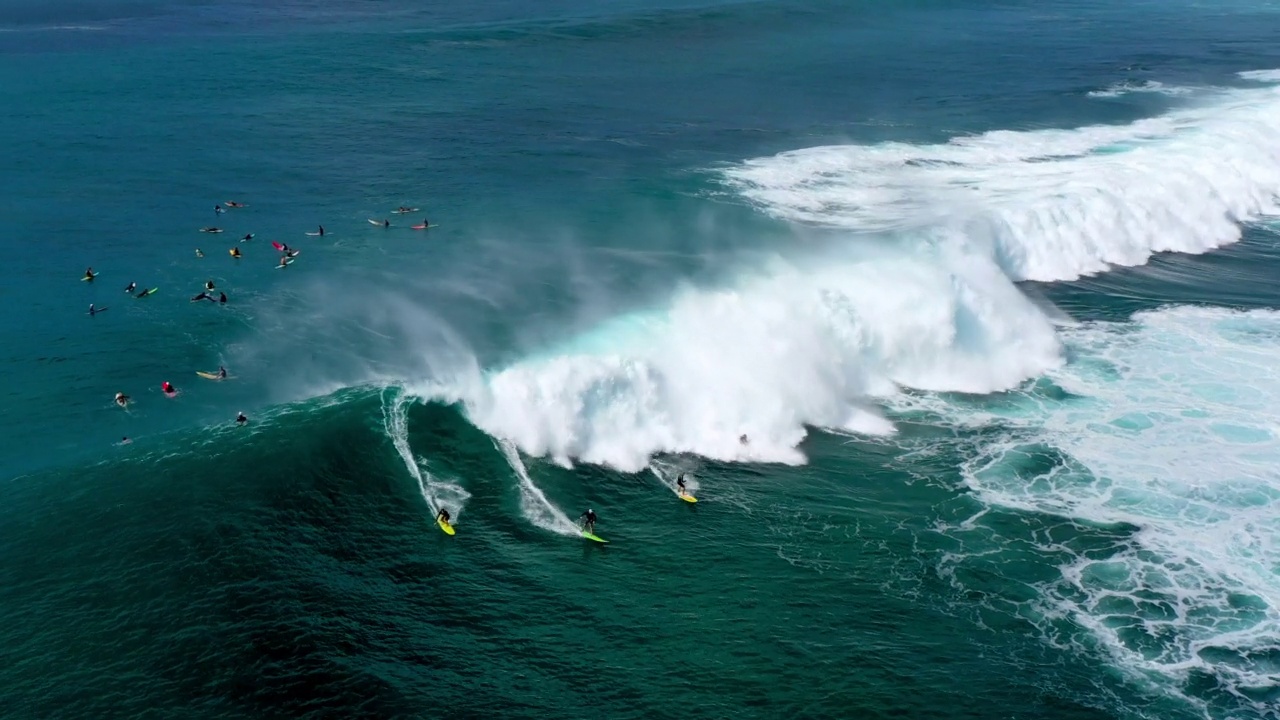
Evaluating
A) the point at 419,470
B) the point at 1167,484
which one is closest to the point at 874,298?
the point at 1167,484

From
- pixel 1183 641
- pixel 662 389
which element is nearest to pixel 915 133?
pixel 662 389

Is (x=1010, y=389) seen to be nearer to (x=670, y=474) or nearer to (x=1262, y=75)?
(x=670, y=474)

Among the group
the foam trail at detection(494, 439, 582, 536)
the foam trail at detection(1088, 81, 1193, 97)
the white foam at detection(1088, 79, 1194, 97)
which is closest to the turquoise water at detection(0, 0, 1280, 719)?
the foam trail at detection(494, 439, 582, 536)

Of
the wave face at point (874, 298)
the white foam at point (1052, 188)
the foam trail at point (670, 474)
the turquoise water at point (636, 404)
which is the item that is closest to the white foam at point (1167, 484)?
the turquoise water at point (636, 404)

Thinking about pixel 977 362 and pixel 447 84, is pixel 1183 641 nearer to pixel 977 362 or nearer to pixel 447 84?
pixel 977 362

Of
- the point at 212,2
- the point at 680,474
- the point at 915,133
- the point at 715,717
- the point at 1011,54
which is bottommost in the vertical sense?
the point at 715,717

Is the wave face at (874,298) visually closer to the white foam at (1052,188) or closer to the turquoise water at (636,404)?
the white foam at (1052,188)
